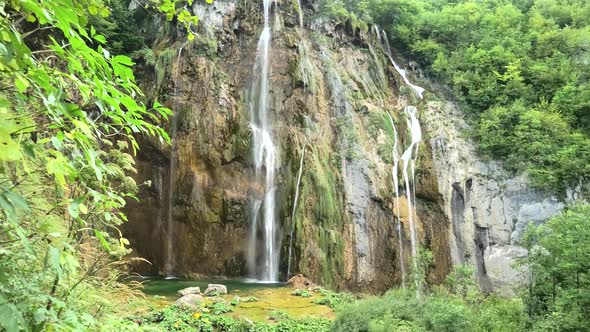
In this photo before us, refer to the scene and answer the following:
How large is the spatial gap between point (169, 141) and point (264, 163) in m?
13.6

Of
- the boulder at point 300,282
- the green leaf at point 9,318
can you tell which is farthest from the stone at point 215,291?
the green leaf at point 9,318

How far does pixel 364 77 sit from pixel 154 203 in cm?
1117

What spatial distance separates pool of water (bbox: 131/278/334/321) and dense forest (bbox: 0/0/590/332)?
0.37 m

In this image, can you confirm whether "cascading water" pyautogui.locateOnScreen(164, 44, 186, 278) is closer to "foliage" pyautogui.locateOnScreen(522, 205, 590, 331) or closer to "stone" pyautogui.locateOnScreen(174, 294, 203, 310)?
"stone" pyautogui.locateOnScreen(174, 294, 203, 310)

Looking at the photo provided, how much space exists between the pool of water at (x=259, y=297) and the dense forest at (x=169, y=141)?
369 mm

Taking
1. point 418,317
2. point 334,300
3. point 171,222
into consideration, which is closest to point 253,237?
point 171,222

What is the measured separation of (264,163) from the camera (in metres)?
15.8

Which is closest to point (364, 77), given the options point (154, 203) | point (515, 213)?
point (515, 213)

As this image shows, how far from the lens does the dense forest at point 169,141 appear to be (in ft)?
5.04

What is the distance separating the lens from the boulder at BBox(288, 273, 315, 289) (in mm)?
12148

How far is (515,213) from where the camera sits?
1587cm

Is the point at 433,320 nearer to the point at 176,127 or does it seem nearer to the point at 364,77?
the point at 176,127

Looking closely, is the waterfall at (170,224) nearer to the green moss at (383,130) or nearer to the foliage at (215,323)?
the foliage at (215,323)

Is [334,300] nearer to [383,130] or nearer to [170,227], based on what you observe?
[170,227]
